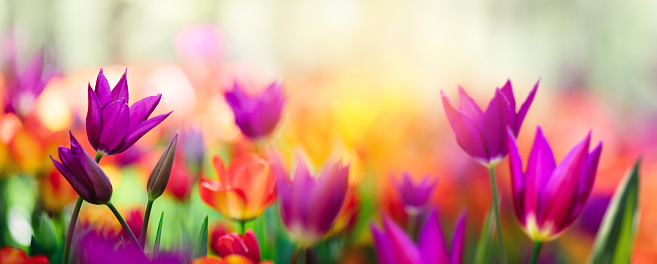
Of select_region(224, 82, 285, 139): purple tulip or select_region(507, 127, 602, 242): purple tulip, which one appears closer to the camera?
select_region(507, 127, 602, 242): purple tulip

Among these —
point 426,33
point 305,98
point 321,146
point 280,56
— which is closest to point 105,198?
point 321,146

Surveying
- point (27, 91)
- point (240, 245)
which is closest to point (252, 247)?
point (240, 245)

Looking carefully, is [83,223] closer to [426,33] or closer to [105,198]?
[105,198]

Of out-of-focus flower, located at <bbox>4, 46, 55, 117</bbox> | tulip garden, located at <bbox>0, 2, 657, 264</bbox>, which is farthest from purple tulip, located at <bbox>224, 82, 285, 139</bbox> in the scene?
out-of-focus flower, located at <bbox>4, 46, 55, 117</bbox>

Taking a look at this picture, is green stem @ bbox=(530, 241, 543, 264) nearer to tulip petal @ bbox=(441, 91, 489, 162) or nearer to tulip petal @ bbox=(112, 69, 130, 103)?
tulip petal @ bbox=(441, 91, 489, 162)

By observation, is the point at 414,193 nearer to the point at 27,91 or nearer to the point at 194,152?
the point at 194,152

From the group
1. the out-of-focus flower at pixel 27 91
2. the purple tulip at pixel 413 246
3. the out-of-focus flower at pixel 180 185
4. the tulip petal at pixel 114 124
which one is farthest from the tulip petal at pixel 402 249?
the out-of-focus flower at pixel 27 91
